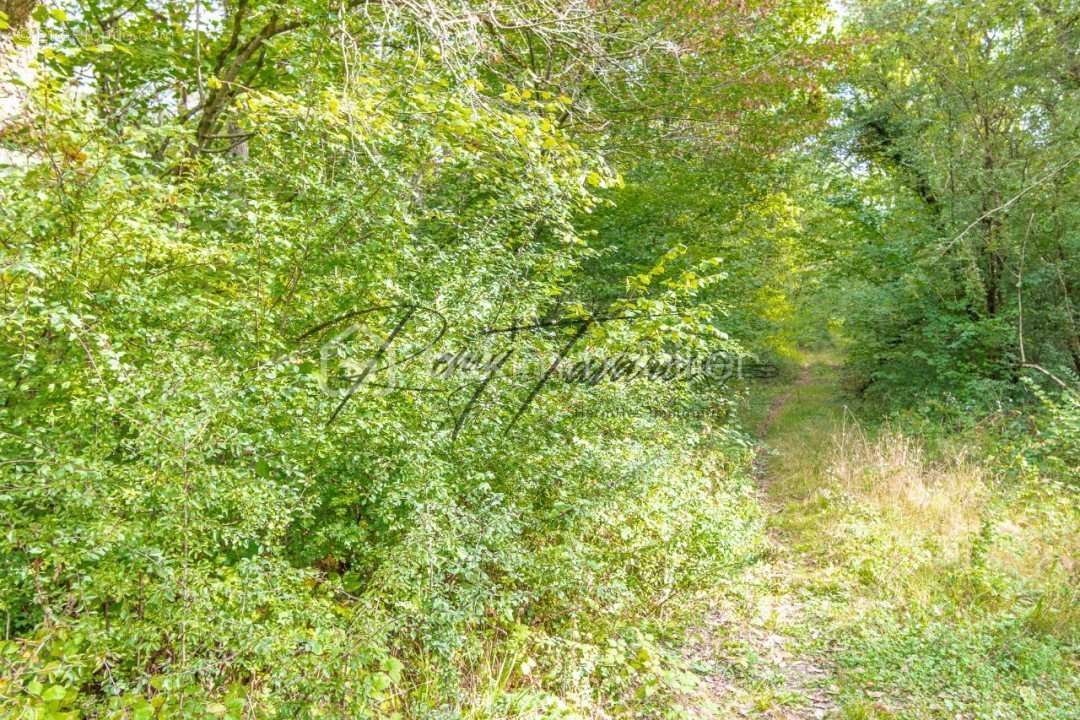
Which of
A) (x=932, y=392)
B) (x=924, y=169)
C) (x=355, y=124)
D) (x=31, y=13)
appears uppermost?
(x=924, y=169)

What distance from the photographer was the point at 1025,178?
770 centimetres

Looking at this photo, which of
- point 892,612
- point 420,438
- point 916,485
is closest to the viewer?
point 420,438

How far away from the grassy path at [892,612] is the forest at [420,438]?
34mm

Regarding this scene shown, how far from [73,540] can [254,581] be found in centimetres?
68

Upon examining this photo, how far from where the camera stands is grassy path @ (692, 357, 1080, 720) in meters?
3.50

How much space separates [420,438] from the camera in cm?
318

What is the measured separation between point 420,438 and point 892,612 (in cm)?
384

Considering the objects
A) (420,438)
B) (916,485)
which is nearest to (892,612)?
(916,485)

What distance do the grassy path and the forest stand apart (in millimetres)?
34

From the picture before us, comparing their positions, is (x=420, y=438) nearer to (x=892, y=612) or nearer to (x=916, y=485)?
(x=892, y=612)

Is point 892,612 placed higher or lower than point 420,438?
higher

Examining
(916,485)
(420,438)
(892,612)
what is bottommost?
(420,438)

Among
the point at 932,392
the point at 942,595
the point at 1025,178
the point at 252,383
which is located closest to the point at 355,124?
the point at 252,383

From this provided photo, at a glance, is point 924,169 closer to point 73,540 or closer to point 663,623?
point 663,623
